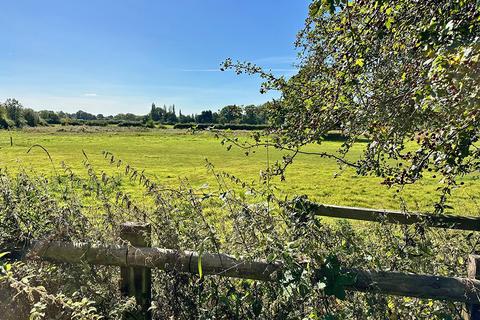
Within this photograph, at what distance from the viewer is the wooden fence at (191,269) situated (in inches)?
87.2

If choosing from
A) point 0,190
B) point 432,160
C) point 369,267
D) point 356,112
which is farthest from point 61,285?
point 432,160

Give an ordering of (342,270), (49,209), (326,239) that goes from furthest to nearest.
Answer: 1. (49,209)
2. (326,239)
3. (342,270)

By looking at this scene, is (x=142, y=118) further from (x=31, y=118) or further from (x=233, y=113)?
(x=233, y=113)

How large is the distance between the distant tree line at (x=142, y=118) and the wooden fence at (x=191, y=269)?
214cm

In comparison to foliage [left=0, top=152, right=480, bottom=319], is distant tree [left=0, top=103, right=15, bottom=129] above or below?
above

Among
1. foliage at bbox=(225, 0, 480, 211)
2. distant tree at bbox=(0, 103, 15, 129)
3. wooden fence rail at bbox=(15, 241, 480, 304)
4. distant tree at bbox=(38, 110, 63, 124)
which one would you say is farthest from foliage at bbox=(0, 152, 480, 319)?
distant tree at bbox=(38, 110, 63, 124)

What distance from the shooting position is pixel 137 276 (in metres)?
2.75

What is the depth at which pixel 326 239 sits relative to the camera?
2.71 m

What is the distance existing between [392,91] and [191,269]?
268cm

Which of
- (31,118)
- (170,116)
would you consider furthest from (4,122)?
(170,116)

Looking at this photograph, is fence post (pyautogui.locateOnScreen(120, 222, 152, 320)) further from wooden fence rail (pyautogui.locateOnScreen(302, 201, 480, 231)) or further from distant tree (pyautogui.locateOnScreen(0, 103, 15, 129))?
distant tree (pyautogui.locateOnScreen(0, 103, 15, 129))

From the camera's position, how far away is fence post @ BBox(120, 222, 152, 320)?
2725 millimetres

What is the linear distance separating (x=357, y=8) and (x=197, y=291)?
307 centimetres

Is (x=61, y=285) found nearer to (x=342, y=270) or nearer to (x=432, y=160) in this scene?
(x=342, y=270)
